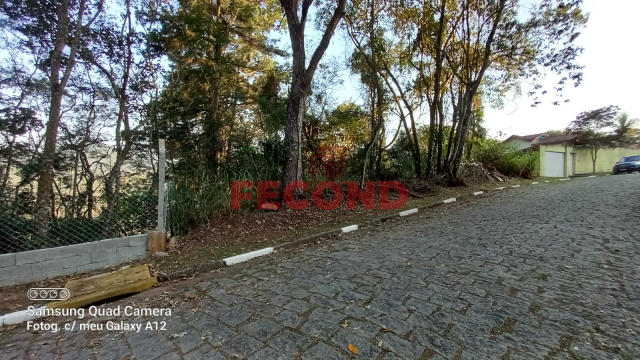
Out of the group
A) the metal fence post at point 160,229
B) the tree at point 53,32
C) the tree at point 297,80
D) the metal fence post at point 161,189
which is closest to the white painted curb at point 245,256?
the metal fence post at point 160,229

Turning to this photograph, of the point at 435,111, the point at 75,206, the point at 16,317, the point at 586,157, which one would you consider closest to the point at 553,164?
the point at 586,157

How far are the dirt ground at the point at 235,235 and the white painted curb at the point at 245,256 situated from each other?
0.18 metres

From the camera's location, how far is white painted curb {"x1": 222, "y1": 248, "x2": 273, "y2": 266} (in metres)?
3.54

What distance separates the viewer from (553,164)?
17.5 m

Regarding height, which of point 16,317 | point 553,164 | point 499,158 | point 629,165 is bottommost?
point 16,317

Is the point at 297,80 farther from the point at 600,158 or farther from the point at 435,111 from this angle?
the point at 600,158

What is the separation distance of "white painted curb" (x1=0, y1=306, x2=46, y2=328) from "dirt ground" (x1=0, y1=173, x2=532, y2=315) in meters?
0.21

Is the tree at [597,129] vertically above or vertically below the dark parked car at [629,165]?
above

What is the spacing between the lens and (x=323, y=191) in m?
7.21

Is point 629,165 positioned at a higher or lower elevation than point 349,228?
A: higher

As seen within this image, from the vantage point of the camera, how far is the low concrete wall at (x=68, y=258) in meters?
2.96

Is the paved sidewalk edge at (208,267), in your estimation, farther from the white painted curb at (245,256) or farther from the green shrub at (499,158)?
the green shrub at (499,158)

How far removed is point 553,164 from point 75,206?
23.1 meters

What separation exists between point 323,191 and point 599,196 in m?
7.36
